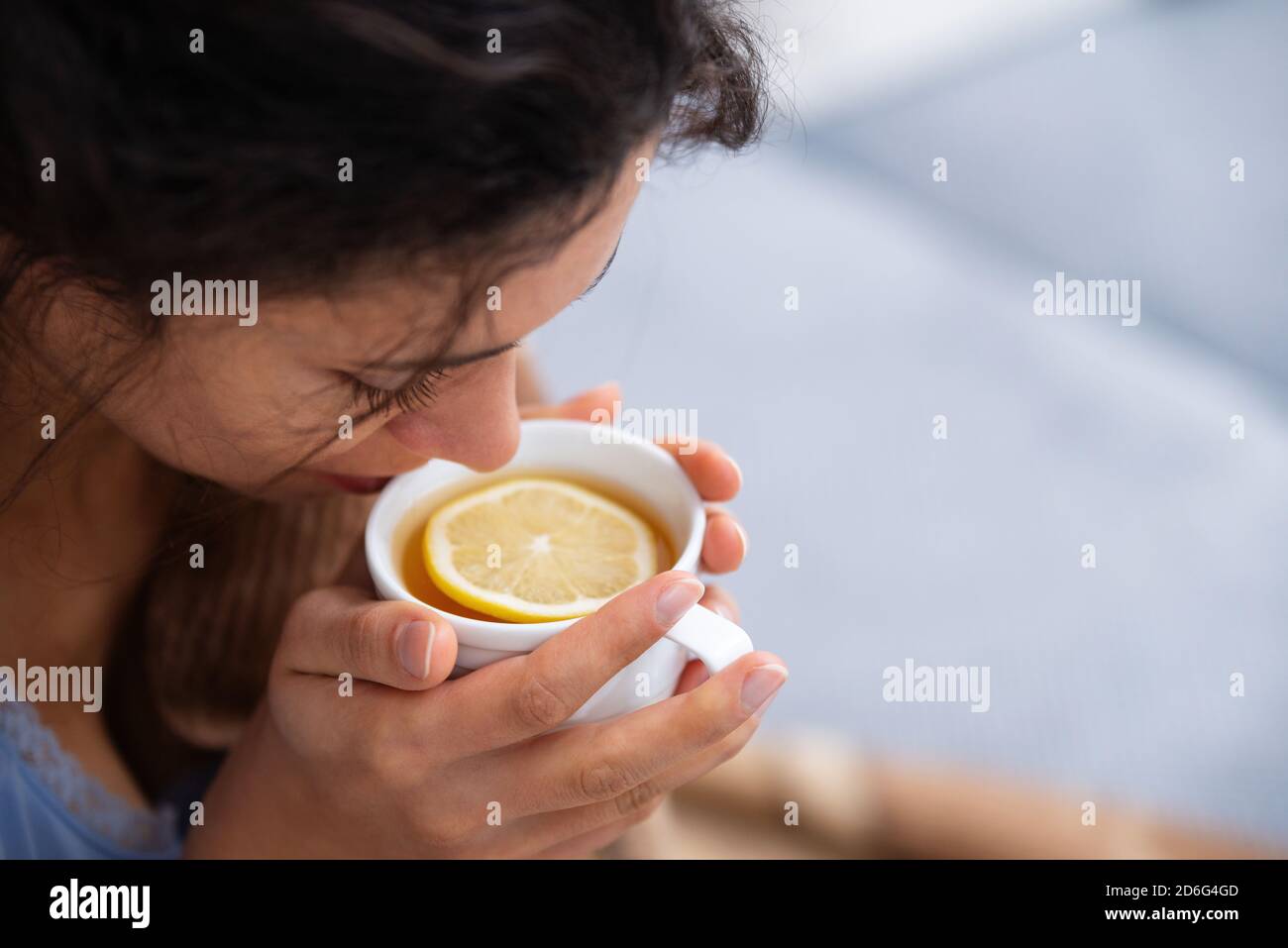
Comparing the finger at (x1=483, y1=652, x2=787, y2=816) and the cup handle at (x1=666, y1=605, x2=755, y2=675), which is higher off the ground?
the cup handle at (x1=666, y1=605, x2=755, y2=675)

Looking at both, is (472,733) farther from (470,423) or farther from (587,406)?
(587,406)

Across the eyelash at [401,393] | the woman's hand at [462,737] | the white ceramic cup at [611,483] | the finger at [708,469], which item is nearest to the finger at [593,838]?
the woman's hand at [462,737]

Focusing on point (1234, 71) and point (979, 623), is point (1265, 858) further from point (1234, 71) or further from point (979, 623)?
point (1234, 71)

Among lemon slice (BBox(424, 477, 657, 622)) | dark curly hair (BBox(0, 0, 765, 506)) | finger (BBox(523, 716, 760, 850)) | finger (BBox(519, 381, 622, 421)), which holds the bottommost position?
finger (BBox(523, 716, 760, 850))

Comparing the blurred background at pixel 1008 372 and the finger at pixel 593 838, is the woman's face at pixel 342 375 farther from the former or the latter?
the blurred background at pixel 1008 372

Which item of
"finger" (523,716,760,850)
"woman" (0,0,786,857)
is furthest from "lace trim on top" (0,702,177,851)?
"finger" (523,716,760,850)

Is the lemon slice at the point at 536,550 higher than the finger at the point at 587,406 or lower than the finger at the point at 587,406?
lower

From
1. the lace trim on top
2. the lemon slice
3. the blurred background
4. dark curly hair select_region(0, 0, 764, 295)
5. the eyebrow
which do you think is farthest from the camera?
the blurred background

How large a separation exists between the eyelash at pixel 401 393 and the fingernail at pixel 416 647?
12 centimetres

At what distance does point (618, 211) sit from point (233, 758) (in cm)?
54

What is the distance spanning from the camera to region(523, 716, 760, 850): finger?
72cm

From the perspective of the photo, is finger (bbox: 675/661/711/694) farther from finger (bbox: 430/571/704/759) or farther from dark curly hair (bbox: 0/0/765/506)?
dark curly hair (bbox: 0/0/765/506)

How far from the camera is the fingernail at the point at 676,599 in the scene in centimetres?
60

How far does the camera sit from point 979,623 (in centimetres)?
122
